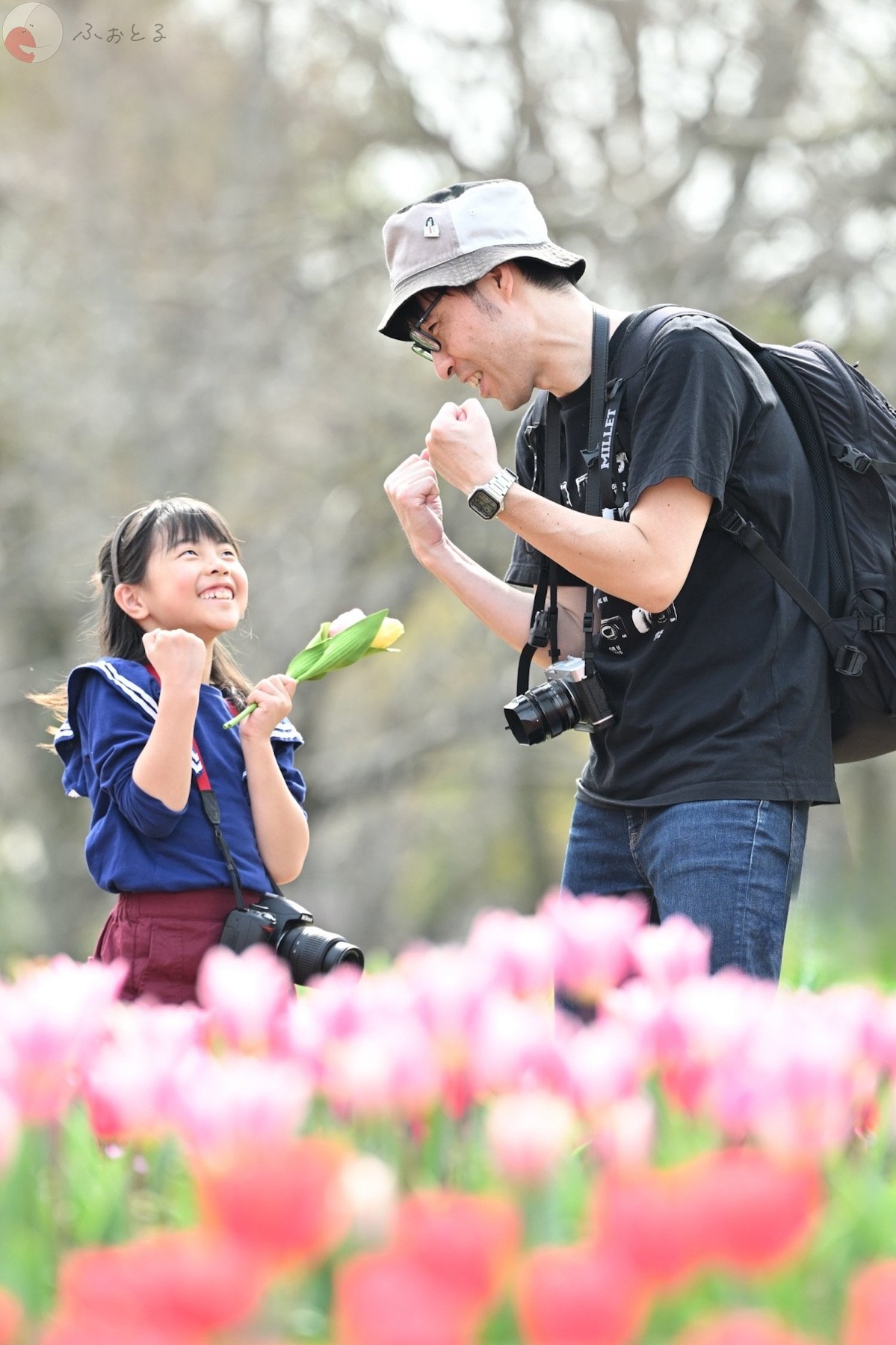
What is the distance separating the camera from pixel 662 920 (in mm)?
2756

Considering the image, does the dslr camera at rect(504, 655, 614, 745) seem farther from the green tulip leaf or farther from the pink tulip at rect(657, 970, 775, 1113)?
the pink tulip at rect(657, 970, 775, 1113)

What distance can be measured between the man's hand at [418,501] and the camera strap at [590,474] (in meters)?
0.21

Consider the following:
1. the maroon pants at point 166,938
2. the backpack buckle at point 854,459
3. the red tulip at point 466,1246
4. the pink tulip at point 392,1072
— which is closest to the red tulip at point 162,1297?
the red tulip at point 466,1246

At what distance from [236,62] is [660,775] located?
11373 millimetres

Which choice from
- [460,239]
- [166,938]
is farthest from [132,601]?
[460,239]

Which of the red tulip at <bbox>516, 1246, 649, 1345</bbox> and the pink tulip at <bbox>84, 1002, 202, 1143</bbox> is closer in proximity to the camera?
the red tulip at <bbox>516, 1246, 649, 1345</bbox>

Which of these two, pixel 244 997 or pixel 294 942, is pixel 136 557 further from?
pixel 244 997

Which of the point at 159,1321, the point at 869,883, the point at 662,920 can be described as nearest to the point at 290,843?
the point at 662,920

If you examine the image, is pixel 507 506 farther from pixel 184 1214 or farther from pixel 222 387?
pixel 222 387

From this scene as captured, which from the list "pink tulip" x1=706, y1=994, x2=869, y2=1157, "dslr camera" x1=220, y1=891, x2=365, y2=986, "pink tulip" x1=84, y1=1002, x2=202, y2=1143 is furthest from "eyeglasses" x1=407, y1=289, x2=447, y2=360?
"pink tulip" x1=706, y1=994, x2=869, y2=1157

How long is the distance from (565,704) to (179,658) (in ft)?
2.16

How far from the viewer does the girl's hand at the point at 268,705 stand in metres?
2.95

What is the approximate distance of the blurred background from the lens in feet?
36.7

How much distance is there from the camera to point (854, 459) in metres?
2.77
